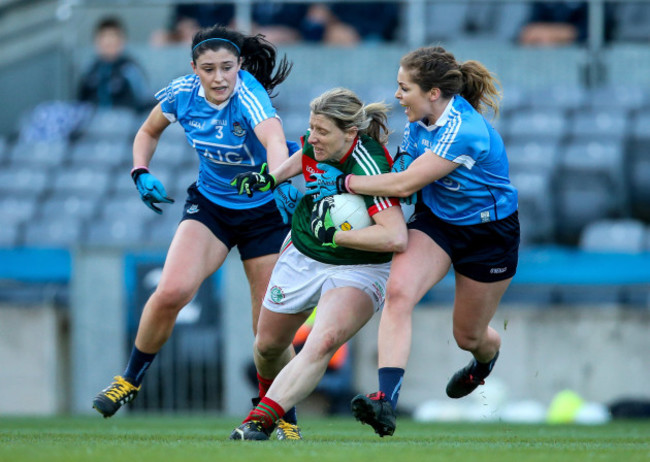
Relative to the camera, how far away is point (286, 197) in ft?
21.4

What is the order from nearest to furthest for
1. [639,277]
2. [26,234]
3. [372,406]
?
1. [372,406]
2. [639,277]
3. [26,234]

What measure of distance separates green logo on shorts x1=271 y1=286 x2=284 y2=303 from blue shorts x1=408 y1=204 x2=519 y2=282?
842mm

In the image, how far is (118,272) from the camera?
453 inches

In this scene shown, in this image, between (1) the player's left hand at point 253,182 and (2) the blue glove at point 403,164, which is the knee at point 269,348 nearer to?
(1) the player's left hand at point 253,182

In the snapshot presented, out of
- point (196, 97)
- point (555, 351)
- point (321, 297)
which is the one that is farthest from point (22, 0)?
point (321, 297)

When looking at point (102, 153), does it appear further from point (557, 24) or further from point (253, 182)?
point (253, 182)

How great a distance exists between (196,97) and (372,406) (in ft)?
7.00

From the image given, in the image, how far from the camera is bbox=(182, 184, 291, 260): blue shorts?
268 inches

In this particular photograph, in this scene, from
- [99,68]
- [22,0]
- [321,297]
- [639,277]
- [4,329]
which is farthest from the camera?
[22,0]

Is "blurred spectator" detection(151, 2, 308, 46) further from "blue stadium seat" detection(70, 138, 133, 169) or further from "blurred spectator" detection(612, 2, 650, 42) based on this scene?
"blurred spectator" detection(612, 2, 650, 42)

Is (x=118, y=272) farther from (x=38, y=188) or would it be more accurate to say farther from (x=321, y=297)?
(x=321, y=297)

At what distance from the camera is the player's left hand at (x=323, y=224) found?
595 cm

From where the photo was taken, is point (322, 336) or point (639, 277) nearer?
point (322, 336)

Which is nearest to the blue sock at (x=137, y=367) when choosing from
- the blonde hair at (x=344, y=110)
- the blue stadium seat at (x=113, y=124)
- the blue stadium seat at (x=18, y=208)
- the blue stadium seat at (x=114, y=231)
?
the blonde hair at (x=344, y=110)
